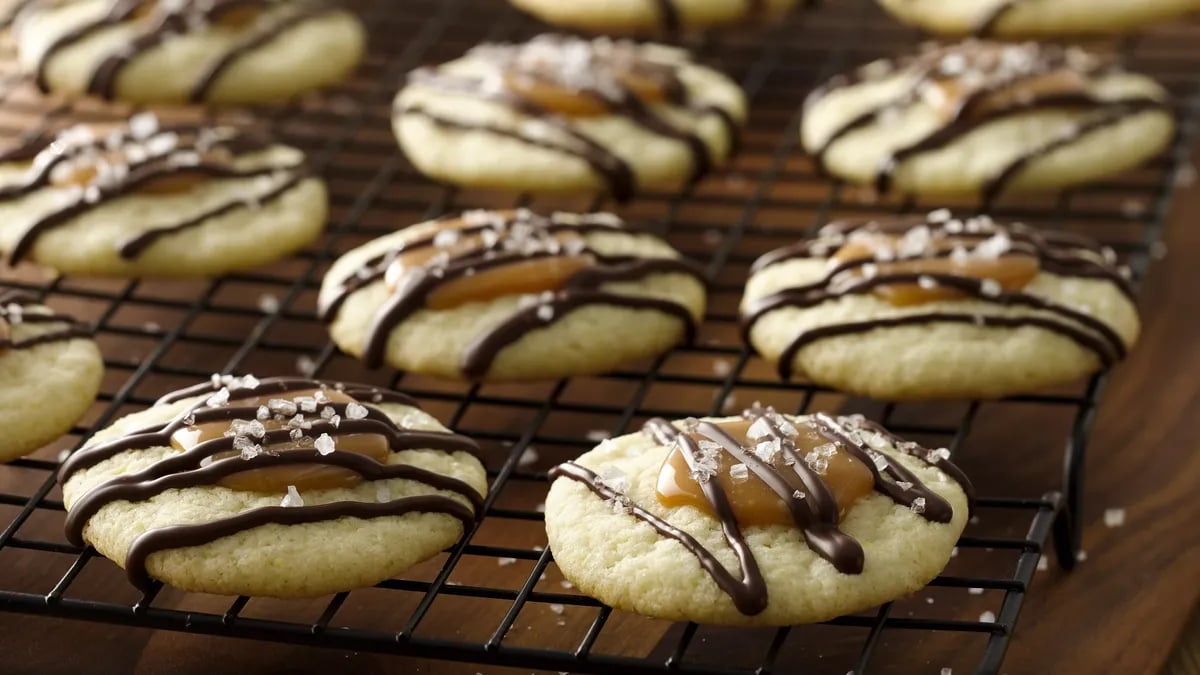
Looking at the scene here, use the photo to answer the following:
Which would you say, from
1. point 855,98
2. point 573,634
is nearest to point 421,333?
point 573,634

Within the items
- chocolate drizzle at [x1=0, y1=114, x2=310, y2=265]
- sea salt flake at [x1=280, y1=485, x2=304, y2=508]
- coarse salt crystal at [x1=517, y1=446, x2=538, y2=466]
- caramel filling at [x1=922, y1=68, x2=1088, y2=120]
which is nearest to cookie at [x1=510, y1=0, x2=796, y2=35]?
caramel filling at [x1=922, y1=68, x2=1088, y2=120]

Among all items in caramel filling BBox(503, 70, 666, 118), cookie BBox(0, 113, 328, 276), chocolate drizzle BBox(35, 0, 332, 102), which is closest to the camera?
cookie BBox(0, 113, 328, 276)

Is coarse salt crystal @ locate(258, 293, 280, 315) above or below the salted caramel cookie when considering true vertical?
below

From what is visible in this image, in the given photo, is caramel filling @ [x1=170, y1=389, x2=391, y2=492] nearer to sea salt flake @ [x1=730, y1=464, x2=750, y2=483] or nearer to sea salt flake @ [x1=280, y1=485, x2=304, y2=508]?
sea salt flake @ [x1=280, y1=485, x2=304, y2=508]

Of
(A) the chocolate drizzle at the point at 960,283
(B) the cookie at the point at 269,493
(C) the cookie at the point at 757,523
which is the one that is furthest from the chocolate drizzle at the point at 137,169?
(C) the cookie at the point at 757,523

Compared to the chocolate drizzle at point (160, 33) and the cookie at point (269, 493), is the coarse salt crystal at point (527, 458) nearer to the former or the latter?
the cookie at point (269, 493)

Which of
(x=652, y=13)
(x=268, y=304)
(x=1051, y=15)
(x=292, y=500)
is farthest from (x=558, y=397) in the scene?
(x=1051, y=15)

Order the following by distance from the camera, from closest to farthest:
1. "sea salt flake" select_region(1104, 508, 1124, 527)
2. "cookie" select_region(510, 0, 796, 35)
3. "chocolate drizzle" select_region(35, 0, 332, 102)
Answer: "sea salt flake" select_region(1104, 508, 1124, 527) → "chocolate drizzle" select_region(35, 0, 332, 102) → "cookie" select_region(510, 0, 796, 35)
